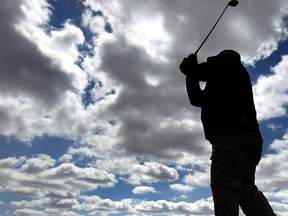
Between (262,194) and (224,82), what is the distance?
1.68 metres

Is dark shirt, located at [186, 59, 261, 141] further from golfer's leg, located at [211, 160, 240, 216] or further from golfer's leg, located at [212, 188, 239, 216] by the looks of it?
golfer's leg, located at [212, 188, 239, 216]

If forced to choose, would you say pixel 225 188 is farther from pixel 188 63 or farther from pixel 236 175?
pixel 188 63

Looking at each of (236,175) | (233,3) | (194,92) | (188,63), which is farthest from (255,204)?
(233,3)

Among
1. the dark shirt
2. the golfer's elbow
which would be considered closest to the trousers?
the dark shirt

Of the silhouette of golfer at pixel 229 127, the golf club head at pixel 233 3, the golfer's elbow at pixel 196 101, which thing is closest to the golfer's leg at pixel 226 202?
the silhouette of golfer at pixel 229 127

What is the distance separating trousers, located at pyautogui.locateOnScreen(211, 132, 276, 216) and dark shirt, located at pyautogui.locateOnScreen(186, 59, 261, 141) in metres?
0.18

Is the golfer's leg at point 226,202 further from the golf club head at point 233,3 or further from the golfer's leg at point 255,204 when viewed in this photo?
the golf club head at point 233,3

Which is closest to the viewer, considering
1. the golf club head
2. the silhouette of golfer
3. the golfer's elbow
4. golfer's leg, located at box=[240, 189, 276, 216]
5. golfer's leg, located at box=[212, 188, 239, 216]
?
golfer's leg, located at box=[212, 188, 239, 216]

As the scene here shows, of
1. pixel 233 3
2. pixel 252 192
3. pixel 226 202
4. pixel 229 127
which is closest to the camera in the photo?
pixel 226 202

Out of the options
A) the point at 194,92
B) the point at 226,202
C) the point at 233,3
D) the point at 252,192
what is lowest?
the point at 226,202

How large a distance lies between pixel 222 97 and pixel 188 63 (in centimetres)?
72

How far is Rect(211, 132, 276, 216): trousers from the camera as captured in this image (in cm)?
478

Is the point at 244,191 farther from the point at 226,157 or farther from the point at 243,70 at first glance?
the point at 243,70

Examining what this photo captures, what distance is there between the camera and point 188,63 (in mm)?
5531
